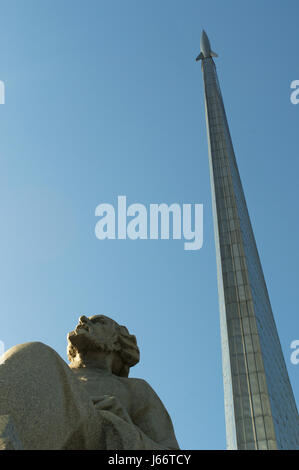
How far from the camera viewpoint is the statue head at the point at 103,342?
423 centimetres

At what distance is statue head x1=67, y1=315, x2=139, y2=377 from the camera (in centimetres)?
423

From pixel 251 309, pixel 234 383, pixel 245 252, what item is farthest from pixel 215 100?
pixel 234 383

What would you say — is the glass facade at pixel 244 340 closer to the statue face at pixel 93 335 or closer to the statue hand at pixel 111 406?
the statue face at pixel 93 335

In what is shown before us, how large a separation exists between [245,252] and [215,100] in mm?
17317

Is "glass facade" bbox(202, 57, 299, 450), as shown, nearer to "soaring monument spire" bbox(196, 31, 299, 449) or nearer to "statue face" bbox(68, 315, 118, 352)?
"soaring monument spire" bbox(196, 31, 299, 449)

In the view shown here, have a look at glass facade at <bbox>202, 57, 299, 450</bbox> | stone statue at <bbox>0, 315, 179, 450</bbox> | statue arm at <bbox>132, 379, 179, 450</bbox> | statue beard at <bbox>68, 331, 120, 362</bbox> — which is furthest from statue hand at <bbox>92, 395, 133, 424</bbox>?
glass facade at <bbox>202, 57, 299, 450</bbox>

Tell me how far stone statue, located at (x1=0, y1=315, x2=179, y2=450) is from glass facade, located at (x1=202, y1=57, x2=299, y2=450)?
20633mm

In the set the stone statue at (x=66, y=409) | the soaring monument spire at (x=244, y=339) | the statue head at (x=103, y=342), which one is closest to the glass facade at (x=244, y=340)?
the soaring monument spire at (x=244, y=339)

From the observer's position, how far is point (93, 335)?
423 cm

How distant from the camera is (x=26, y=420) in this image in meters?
2.77

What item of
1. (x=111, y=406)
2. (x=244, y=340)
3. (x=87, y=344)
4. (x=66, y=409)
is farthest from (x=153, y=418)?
(x=244, y=340)

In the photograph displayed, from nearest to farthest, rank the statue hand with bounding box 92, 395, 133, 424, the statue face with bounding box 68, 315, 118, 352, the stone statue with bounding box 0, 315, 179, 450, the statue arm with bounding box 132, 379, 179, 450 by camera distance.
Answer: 1. the stone statue with bounding box 0, 315, 179, 450
2. the statue hand with bounding box 92, 395, 133, 424
3. the statue arm with bounding box 132, 379, 179, 450
4. the statue face with bounding box 68, 315, 118, 352
